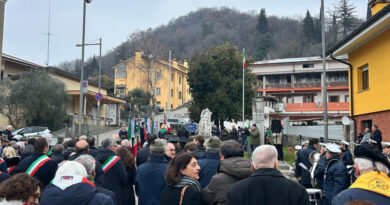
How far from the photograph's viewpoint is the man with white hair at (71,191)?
3.47 meters

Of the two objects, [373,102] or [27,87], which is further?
[27,87]

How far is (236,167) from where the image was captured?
4340 mm

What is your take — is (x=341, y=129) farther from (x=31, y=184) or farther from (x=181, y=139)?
(x=31, y=184)

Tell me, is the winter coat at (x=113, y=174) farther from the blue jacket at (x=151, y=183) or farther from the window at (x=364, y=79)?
the window at (x=364, y=79)

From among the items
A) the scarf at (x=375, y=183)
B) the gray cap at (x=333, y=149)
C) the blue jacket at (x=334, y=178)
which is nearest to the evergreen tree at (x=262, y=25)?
the gray cap at (x=333, y=149)

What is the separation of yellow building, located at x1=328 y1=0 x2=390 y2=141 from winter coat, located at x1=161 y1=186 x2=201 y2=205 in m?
12.1

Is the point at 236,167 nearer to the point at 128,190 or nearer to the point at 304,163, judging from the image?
the point at 128,190

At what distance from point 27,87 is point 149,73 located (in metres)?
16.8

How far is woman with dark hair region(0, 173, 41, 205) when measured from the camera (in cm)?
336

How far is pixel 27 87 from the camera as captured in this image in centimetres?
3027

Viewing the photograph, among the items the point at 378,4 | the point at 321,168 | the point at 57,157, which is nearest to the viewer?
the point at 57,157

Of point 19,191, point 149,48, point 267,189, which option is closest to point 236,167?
point 267,189

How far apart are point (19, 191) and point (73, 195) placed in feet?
1.63

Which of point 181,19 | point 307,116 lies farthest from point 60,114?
point 181,19
